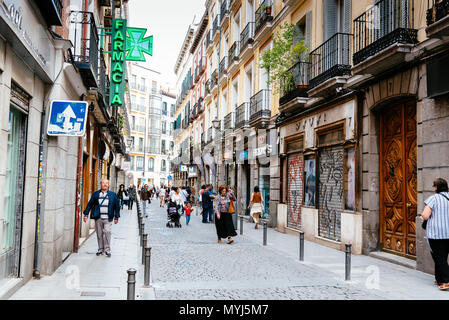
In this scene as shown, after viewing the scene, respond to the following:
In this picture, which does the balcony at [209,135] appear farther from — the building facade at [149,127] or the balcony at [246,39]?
the building facade at [149,127]

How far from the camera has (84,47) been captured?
10922mm

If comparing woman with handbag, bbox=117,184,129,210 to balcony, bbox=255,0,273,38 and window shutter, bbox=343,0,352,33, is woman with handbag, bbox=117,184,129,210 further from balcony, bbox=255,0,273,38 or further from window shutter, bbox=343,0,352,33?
window shutter, bbox=343,0,352,33

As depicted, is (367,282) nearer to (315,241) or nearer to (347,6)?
(315,241)

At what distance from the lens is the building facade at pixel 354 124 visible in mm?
8875

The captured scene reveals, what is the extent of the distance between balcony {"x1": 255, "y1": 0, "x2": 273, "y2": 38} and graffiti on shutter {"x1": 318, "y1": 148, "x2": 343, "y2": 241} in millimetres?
7303

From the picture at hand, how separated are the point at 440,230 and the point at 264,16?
14176 millimetres

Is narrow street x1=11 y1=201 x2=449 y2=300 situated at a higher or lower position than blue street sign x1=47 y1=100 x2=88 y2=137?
lower

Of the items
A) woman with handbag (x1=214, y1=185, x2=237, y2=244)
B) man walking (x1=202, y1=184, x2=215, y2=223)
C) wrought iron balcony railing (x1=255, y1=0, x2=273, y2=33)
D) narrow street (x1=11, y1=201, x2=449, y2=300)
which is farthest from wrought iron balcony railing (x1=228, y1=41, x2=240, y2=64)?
narrow street (x1=11, y1=201, x2=449, y2=300)

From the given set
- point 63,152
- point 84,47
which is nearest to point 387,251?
point 63,152

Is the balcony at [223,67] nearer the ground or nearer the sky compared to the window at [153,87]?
nearer the ground

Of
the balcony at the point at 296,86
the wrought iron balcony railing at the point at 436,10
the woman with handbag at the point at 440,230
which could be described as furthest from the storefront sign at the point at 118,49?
the woman with handbag at the point at 440,230

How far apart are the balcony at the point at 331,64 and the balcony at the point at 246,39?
7779 millimetres

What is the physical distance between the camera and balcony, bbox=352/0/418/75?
921 centimetres

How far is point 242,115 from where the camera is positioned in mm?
22547
